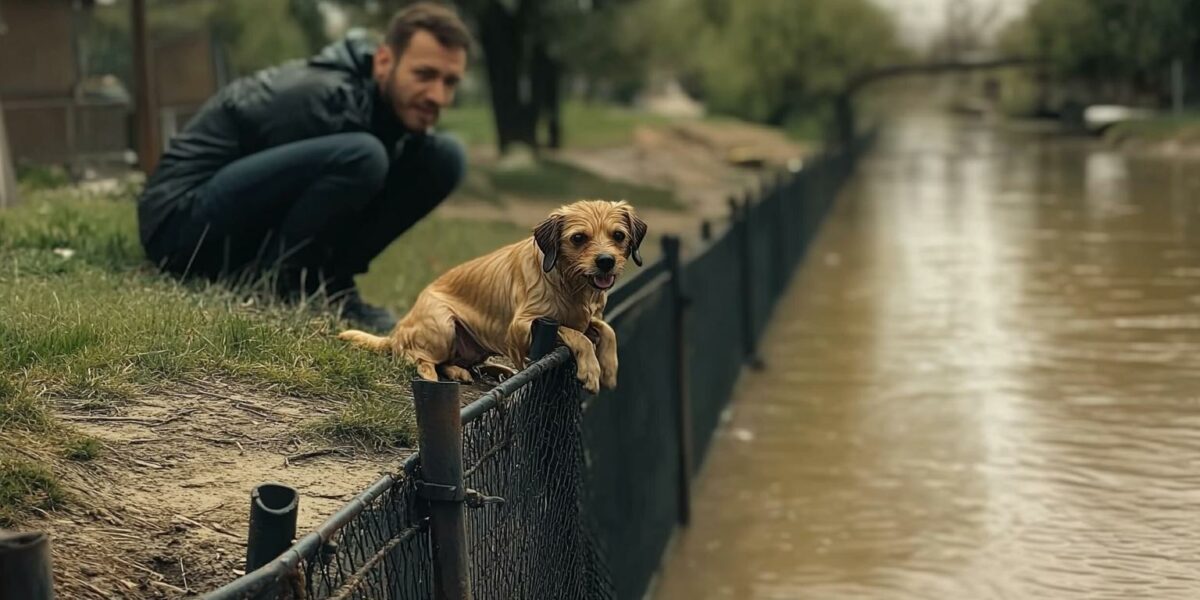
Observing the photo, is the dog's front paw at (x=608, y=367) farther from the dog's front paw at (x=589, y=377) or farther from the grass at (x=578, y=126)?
the grass at (x=578, y=126)

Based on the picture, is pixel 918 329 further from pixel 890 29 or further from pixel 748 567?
pixel 890 29

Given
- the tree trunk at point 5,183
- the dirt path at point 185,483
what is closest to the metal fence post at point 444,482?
the dirt path at point 185,483

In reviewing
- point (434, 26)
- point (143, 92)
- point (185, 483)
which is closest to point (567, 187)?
point (143, 92)

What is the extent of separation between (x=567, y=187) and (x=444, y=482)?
26268 mm

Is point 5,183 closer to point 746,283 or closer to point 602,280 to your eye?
point 746,283

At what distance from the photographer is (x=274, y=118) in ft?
23.8

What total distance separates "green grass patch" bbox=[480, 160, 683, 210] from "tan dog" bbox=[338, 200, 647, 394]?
22077 millimetres

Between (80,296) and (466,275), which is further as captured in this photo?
(80,296)

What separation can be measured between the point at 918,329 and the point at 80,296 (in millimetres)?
8762

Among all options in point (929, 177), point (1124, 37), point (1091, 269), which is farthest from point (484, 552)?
point (1124, 37)

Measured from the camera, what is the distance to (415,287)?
11.0 metres

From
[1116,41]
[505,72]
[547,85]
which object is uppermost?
[505,72]

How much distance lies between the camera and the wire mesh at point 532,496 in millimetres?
4078

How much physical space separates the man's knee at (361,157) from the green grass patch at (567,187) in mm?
20540
